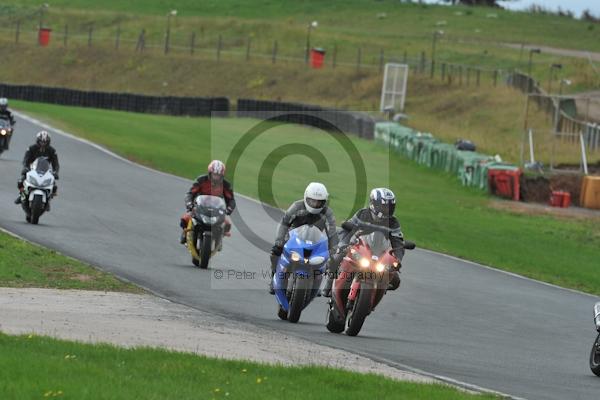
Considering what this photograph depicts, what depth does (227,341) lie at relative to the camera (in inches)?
491

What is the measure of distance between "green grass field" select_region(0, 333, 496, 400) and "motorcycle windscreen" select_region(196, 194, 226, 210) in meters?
8.06

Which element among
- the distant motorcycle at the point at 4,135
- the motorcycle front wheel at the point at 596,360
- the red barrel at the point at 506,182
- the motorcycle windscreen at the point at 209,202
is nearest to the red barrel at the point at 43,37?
the red barrel at the point at 506,182

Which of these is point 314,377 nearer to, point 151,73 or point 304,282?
point 304,282

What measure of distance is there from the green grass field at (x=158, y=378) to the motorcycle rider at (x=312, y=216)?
387 centimetres

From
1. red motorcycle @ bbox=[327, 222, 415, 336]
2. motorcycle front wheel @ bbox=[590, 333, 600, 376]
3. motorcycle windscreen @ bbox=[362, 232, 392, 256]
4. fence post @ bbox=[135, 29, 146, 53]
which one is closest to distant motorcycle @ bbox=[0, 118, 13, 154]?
red motorcycle @ bbox=[327, 222, 415, 336]

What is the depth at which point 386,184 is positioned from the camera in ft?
123

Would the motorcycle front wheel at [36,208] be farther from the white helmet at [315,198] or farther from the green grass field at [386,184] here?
the white helmet at [315,198]

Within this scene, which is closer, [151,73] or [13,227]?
[13,227]

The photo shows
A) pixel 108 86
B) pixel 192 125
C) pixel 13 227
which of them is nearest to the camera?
pixel 13 227

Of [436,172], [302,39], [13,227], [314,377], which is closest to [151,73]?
[302,39]

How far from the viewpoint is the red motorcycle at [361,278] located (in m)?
13.7

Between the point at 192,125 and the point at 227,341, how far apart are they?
39.0 meters

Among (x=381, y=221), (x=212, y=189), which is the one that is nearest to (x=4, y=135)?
(x=212, y=189)

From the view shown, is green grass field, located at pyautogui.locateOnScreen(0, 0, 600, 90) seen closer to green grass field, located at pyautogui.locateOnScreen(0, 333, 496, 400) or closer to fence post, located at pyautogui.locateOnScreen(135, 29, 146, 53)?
fence post, located at pyautogui.locateOnScreen(135, 29, 146, 53)
